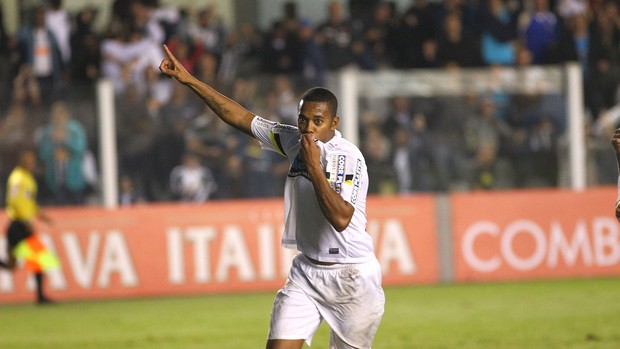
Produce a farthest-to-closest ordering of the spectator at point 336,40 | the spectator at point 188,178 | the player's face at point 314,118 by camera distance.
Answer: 1. the spectator at point 336,40
2. the spectator at point 188,178
3. the player's face at point 314,118

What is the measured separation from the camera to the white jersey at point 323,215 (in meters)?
5.77

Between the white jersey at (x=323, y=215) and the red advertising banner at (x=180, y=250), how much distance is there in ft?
31.1

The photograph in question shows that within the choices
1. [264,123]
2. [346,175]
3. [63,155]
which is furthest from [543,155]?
[346,175]

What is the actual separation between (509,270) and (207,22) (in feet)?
19.8

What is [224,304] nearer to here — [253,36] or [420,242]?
[420,242]

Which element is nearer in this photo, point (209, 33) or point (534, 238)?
point (534, 238)

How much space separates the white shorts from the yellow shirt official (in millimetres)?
9498

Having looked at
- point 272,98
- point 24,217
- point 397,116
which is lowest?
point 24,217

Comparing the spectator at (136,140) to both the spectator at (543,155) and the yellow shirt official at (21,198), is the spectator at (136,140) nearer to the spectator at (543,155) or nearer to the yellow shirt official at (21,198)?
the yellow shirt official at (21,198)

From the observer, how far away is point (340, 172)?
18.7 ft

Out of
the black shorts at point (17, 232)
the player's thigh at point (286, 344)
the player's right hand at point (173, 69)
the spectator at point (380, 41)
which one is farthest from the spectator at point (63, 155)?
the player's thigh at point (286, 344)

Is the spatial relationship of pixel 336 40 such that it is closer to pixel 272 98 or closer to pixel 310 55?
pixel 310 55

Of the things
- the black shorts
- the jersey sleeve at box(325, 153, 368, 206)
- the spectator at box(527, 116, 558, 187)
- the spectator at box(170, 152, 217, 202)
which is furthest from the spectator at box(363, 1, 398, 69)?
the jersey sleeve at box(325, 153, 368, 206)

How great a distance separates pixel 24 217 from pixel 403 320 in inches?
218
